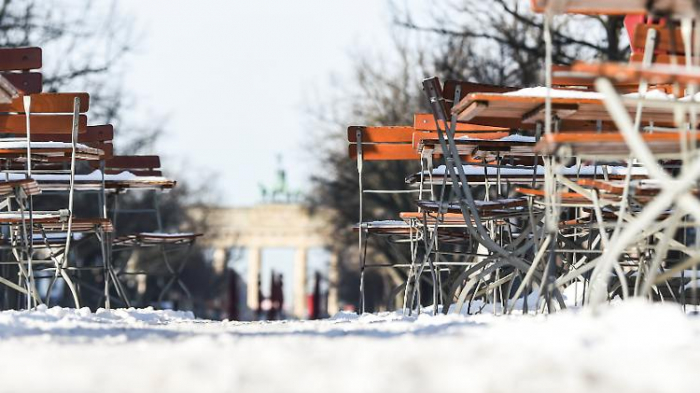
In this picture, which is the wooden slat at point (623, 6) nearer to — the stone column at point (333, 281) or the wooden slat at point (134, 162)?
the wooden slat at point (134, 162)

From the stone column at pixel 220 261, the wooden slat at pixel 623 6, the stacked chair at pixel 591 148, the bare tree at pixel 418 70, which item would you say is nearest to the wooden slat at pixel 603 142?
the stacked chair at pixel 591 148

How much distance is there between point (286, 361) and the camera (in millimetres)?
4078

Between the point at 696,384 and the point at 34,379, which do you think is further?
the point at 34,379

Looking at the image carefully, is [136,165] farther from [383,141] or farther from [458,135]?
[458,135]

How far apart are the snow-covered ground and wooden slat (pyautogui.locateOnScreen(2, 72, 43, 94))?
4179 mm

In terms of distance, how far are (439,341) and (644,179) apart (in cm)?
288

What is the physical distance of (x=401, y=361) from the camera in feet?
13.4

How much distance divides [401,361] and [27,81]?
622cm

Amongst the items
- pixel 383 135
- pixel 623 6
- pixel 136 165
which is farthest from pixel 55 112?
pixel 623 6

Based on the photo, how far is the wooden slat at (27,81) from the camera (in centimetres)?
973

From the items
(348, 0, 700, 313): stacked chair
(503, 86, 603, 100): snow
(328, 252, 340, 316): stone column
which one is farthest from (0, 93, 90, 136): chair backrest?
(328, 252, 340, 316): stone column

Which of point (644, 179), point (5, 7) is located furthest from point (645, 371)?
point (5, 7)

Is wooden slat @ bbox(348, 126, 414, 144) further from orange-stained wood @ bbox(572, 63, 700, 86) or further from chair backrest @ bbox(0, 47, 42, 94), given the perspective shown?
orange-stained wood @ bbox(572, 63, 700, 86)

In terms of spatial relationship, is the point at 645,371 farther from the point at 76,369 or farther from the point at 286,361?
the point at 76,369
